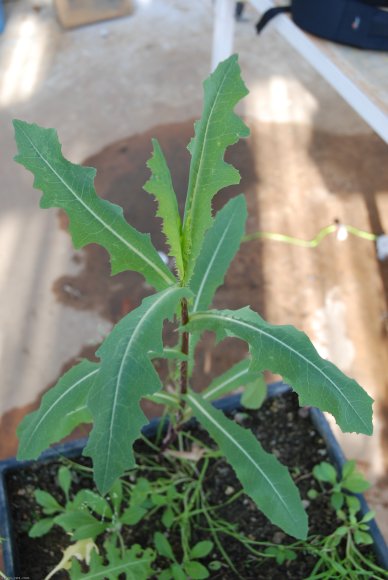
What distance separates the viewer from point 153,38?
10.0ft

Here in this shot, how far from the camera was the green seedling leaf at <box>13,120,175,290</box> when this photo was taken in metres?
0.92

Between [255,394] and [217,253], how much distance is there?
1.22ft

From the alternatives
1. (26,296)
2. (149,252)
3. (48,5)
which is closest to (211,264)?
(149,252)

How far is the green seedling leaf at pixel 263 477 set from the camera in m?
1.03

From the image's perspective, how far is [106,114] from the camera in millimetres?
2693

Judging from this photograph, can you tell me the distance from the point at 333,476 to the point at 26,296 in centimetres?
125

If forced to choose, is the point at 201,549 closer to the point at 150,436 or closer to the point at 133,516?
the point at 133,516

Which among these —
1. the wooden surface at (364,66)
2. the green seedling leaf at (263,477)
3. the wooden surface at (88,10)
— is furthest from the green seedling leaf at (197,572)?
the wooden surface at (88,10)

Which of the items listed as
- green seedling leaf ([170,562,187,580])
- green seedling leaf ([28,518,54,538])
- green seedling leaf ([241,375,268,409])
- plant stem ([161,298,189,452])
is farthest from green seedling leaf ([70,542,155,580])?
green seedling leaf ([241,375,268,409])

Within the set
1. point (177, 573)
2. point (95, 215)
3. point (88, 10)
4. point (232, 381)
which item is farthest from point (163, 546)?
point (88, 10)

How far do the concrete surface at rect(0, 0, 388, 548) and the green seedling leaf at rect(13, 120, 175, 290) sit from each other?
3.35 feet

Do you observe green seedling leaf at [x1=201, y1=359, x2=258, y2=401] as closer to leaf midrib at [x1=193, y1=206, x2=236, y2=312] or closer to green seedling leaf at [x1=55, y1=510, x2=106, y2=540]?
leaf midrib at [x1=193, y1=206, x2=236, y2=312]

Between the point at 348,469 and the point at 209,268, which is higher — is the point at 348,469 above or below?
below

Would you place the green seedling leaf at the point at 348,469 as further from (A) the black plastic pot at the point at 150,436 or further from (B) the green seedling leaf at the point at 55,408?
(B) the green seedling leaf at the point at 55,408
